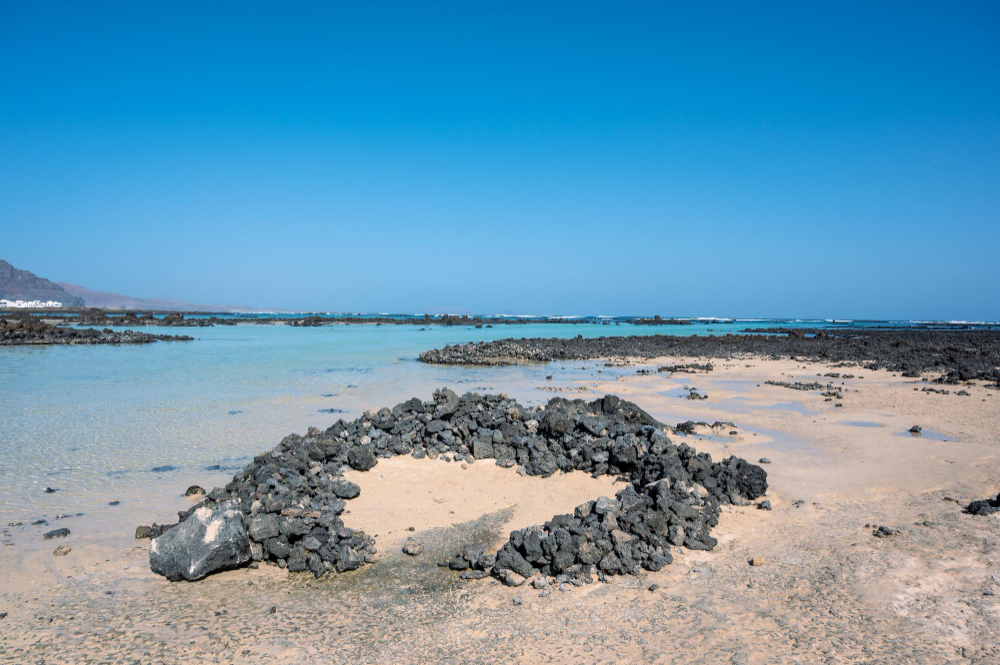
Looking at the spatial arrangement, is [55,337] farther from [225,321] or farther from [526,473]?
[526,473]

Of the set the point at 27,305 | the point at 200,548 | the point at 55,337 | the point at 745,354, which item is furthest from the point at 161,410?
the point at 27,305

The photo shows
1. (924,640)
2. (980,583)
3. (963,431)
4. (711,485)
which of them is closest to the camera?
(924,640)

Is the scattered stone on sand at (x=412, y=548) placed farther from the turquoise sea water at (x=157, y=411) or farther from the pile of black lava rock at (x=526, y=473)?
the turquoise sea water at (x=157, y=411)

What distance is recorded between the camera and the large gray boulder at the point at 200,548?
5559 mm

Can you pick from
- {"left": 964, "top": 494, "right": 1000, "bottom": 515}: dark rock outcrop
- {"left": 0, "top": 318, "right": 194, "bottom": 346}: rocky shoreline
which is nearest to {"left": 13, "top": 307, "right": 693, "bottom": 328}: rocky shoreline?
{"left": 0, "top": 318, "right": 194, "bottom": 346}: rocky shoreline

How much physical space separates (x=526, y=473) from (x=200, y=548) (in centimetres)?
468

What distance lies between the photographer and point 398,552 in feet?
20.6

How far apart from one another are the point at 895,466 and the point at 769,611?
6443mm

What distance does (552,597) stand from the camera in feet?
17.2

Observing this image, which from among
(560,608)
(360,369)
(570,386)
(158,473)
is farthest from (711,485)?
(360,369)

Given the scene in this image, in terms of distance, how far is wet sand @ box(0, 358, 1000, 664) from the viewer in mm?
4438

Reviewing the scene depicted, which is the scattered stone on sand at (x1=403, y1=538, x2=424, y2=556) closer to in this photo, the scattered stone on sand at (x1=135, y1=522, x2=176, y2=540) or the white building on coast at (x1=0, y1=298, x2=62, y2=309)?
the scattered stone on sand at (x1=135, y1=522, x2=176, y2=540)

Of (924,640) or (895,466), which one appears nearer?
(924,640)

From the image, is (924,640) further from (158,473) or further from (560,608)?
(158,473)
